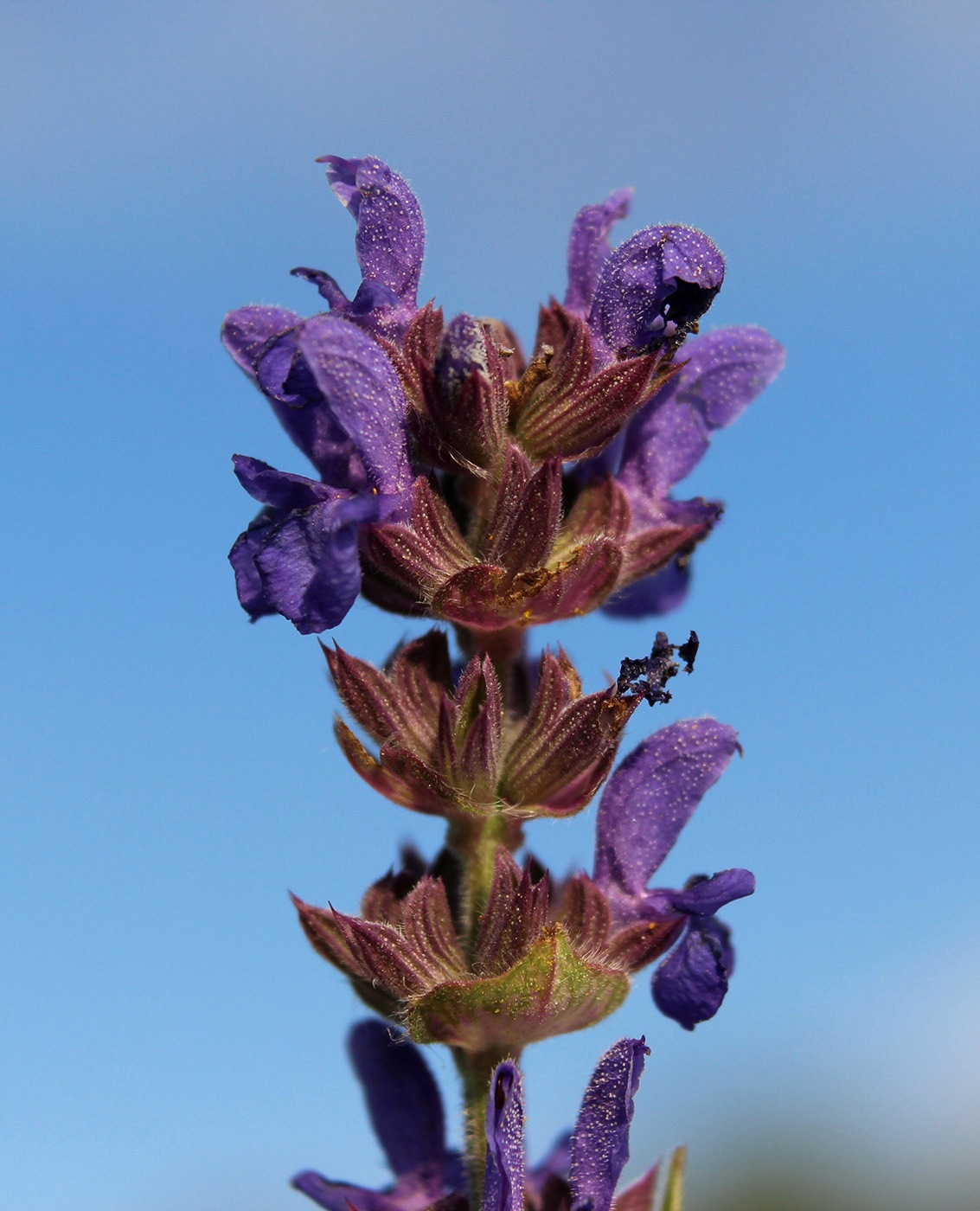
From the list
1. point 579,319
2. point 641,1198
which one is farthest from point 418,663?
point 641,1198

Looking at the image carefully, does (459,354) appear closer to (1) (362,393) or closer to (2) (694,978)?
(1) (362,393)

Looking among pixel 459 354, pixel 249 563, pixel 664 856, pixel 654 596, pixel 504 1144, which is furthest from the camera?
pixel 654 596

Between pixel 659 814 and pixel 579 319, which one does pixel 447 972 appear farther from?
pixel 579 319

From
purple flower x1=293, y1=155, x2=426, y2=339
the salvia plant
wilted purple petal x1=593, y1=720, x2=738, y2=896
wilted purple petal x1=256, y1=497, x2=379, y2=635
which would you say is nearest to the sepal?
the salvia plant

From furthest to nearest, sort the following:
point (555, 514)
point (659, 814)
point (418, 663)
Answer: point (659, 814), point (418, 663), point (555, 514)

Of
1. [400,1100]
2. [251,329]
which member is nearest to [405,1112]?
[400,1100]

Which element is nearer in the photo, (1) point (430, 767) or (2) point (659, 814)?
(1) point (430, 767)
